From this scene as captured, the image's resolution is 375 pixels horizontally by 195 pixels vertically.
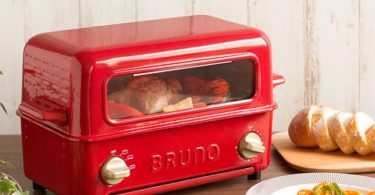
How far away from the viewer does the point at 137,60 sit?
1655 millimetres

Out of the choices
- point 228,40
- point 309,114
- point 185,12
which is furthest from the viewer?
point 185,12

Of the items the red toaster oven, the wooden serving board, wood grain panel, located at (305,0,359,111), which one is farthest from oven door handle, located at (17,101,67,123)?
wood grain panel, located at (305,0,359,111)

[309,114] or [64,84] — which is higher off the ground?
[64,84]

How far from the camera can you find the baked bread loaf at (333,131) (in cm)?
194

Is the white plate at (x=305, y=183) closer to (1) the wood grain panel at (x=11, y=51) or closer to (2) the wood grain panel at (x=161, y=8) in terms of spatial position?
(2) the wood grain panel at (x=161, y=8)

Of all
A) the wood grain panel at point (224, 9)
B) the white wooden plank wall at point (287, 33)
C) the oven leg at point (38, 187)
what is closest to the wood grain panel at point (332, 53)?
the white wooden plank wall at point (287, 33)

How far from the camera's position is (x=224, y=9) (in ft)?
7.74

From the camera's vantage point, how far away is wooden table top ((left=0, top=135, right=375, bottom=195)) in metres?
1.82

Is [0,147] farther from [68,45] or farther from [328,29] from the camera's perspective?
[328,29]

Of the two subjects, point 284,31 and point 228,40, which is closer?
point 228,40

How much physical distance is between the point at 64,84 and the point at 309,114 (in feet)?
1.89

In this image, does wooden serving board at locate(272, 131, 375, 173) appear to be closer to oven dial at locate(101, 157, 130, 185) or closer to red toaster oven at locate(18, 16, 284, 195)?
red toaster oven at locate(18, 16, 284, 195)

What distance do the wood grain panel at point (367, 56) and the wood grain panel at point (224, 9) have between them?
307 mm

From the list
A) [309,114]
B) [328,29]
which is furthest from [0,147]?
[328,29]
